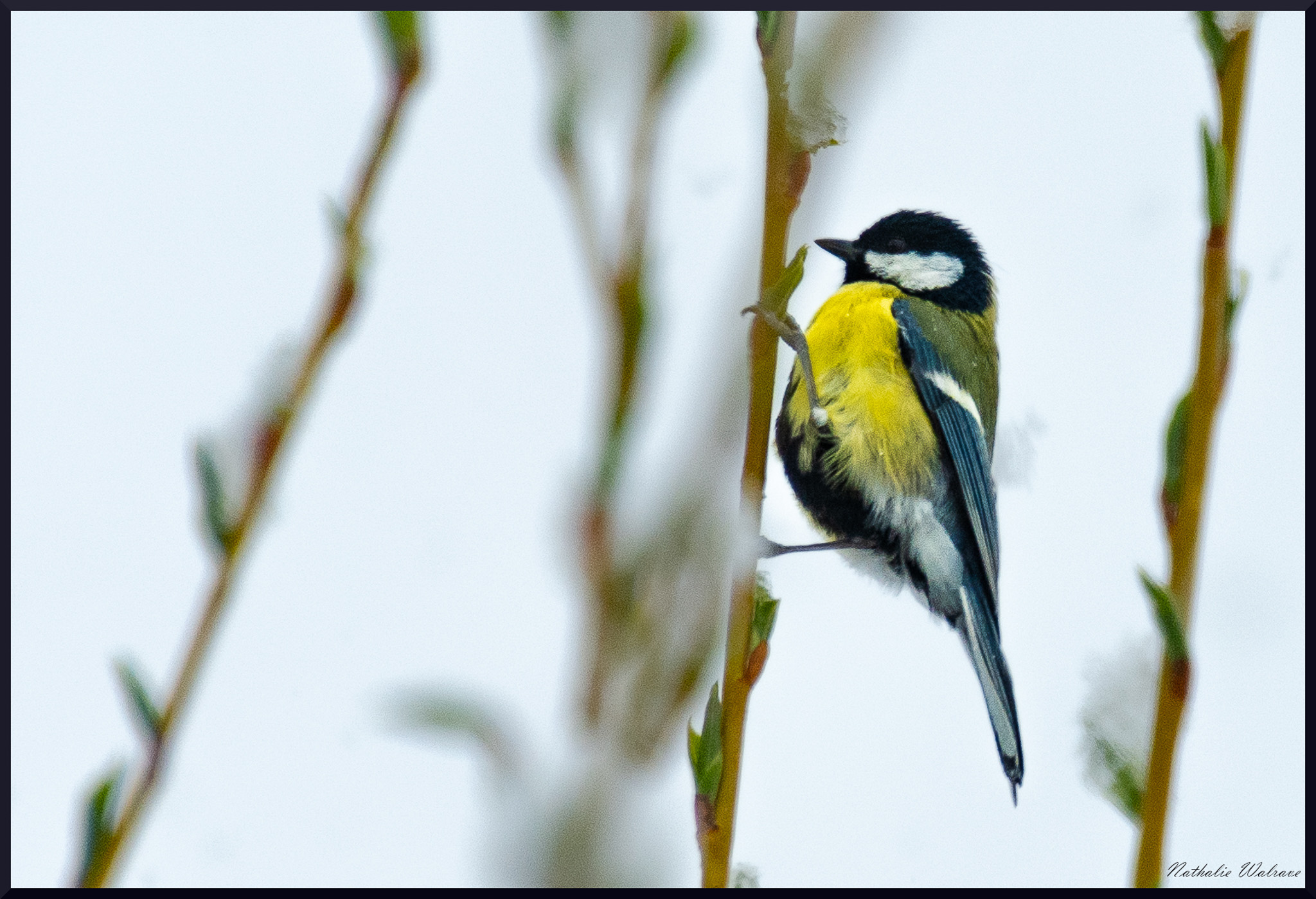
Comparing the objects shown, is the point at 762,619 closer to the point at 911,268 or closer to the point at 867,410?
the point at 867,410

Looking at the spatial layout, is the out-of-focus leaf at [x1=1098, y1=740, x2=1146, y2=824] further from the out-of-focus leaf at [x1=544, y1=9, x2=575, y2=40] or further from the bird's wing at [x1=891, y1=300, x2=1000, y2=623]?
the bird's wing at [x1=891, y1=300, x2=1000, y2=623]

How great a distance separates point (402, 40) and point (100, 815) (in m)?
0.27

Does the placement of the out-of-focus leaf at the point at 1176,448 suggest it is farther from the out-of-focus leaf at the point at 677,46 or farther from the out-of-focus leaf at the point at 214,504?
the out-of-focus leaf at the point at 214,504

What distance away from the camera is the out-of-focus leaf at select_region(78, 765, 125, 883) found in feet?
1.14

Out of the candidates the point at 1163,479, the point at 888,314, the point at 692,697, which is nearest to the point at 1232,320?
the point at 1163,479

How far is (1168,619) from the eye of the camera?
41cm

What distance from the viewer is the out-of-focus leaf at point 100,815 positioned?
1.14ft

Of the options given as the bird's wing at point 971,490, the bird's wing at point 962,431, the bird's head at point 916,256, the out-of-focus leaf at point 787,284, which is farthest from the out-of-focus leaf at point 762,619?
the bird's head at point 916,256

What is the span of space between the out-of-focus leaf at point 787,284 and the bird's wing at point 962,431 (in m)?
0.91

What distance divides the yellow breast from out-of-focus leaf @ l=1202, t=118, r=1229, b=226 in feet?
2.81

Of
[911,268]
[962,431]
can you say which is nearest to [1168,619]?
[962,431]

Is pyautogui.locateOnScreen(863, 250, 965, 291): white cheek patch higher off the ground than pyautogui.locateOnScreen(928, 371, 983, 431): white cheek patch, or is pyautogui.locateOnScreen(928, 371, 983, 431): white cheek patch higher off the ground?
pyautogui.locateOnScreen(863, 250, 965, 291): white cheek patch

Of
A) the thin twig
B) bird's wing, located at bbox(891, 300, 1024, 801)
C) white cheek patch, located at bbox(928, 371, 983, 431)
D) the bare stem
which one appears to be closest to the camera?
the bare stem

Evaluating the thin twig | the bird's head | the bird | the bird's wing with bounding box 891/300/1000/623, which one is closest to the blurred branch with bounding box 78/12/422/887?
the thin twig
